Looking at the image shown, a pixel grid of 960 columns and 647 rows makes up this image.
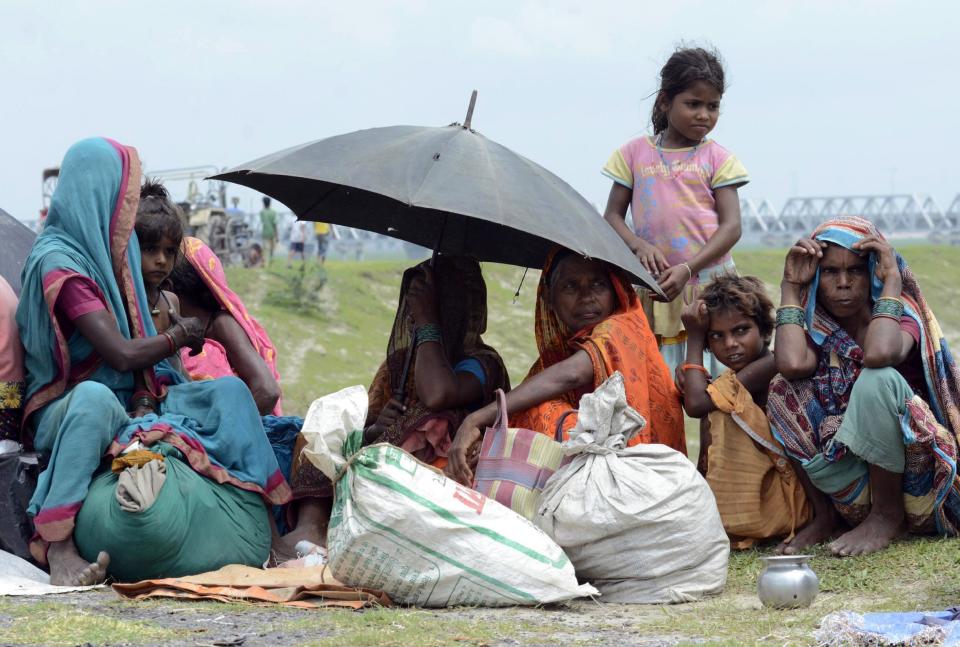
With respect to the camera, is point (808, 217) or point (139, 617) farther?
point (808, 217)

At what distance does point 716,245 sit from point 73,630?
12.4 ft

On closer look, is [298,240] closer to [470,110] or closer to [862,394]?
[470,110]

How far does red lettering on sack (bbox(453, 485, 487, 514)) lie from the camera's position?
4.55 m

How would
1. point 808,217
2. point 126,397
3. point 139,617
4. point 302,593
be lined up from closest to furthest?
point 139,617
point 302,593
point 126,397
point 808,217

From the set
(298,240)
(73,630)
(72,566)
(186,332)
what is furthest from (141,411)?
(298,240)

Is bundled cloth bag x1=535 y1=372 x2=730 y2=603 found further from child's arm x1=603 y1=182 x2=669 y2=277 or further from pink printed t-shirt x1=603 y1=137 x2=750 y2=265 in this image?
pink printed t-shirt x1=603 y1=137 x2=750 y2=265

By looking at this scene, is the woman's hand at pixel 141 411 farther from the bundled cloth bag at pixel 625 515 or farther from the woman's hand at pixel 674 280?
the woman's hand at pixel 674 280

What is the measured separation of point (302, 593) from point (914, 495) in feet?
8.83

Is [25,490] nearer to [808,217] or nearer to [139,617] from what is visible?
[139,617]

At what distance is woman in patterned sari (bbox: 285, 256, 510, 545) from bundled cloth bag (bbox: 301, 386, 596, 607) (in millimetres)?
1017

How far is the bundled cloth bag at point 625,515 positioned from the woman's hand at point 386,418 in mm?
1155

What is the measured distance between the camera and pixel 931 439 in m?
5.17

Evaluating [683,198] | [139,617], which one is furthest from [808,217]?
[139,617]

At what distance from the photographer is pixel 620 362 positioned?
211 inches
